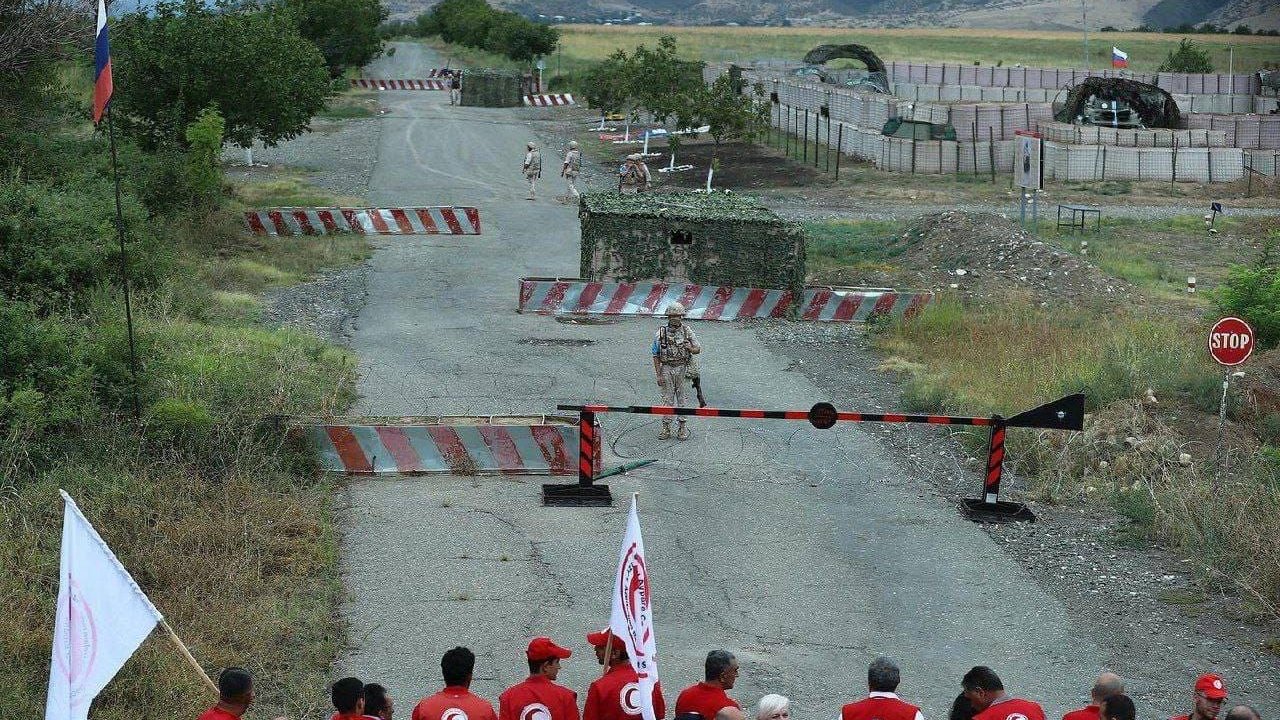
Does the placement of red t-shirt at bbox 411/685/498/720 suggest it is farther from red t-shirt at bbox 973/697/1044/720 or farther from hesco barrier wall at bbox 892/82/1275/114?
hesco barrier wall at bbox 892/82/1275/114

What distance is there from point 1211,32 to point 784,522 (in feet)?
423

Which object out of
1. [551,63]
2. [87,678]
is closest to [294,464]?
[87,678]

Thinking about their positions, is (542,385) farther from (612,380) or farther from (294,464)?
(294,464)

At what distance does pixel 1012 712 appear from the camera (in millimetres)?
7684

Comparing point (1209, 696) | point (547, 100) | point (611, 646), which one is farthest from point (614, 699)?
point (547, 100)

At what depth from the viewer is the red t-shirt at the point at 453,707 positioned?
7.66 metres

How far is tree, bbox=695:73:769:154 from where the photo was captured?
41562 millimetres

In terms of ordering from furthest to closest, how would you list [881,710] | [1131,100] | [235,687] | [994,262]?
1. [1131,100]
2. [994,262]
3. [881,710]
4. [235,687]

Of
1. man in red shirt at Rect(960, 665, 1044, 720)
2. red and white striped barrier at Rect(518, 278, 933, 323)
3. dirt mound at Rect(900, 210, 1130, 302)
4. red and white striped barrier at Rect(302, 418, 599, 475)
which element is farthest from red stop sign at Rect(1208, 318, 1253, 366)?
dirt mound at Rect(900, 210, 1130, 302)

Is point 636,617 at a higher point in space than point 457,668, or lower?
higher

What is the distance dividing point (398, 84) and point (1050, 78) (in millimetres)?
33757

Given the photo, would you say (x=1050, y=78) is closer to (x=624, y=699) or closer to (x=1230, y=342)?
(x=1230, y=342)

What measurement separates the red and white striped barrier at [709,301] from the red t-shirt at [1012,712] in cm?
1659

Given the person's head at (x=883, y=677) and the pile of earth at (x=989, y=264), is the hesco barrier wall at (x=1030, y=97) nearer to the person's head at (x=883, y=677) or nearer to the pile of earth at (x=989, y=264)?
the pile of earth at (x=989, y=264)
